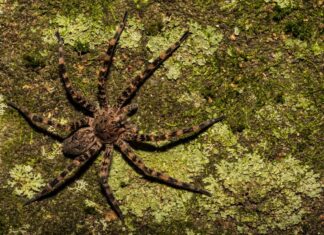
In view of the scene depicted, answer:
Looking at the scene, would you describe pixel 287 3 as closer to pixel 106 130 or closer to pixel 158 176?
pixel 158 176

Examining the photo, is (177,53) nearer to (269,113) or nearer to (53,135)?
(269,113)

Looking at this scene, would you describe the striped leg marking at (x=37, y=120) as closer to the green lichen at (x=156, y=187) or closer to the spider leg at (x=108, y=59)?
the spider leg at (x=108, y=59)

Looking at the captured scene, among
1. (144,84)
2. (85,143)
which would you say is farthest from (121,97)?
(85,143)

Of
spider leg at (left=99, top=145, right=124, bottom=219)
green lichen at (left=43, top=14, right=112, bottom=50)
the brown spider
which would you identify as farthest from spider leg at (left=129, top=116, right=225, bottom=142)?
green lichen at (left=43, top=14, right=112, bottom=50)

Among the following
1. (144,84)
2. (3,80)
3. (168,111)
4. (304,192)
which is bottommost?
(304,192)

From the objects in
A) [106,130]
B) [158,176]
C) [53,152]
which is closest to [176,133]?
[158,176]

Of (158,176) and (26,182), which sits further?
(26,182)

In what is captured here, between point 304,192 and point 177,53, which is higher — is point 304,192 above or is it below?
below
